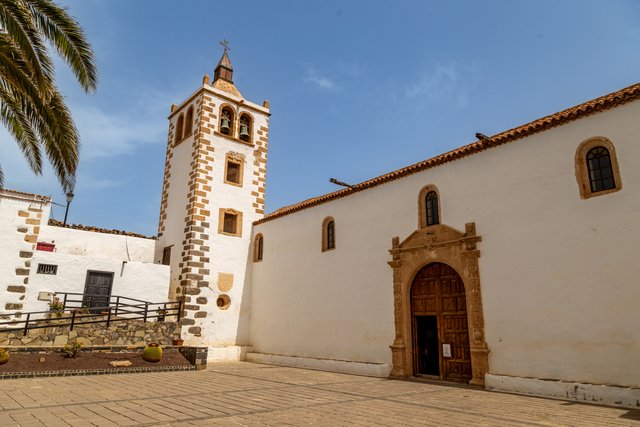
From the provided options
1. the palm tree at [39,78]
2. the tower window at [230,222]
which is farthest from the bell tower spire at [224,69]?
the palm tree at [39,78]

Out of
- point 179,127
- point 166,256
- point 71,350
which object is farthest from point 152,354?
point 179,127

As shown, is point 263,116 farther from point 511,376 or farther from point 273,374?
point 511,376

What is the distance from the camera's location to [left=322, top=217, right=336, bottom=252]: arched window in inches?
576

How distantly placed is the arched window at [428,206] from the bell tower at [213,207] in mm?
8737

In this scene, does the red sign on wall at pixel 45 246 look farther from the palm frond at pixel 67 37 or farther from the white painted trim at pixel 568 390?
the white painted trim at pixel 568 390

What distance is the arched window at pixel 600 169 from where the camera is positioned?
8609mm

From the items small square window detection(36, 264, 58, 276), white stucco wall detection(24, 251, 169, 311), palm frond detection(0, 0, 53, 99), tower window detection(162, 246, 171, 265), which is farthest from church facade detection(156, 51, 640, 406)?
palm frond detection(0, 0, 53, 99)

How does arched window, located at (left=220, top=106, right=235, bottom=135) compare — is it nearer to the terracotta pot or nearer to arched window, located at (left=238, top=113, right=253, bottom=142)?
arched window, located at (left=238, top=113, right=253, bottom=142)

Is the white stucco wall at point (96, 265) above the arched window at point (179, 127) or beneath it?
beneath

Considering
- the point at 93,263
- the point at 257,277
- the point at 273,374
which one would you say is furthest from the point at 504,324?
the point at 93,263

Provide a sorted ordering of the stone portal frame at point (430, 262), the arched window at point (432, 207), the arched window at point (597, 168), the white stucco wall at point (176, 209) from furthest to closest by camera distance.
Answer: the white stucco wall at point (176, 209), the arched window at point (432, 207), the stone portal frame at point (430, 262), the arched window at point (597, 168)

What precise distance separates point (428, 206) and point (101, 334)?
34.9 ft

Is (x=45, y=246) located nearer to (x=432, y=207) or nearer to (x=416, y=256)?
(x=416, y=256)

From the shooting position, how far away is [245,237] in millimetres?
18234
